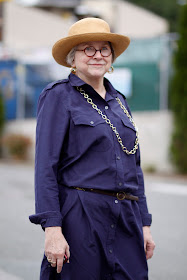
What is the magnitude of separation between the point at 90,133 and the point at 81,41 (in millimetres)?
532

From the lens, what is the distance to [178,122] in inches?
546

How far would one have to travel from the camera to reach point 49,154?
264 centimetres

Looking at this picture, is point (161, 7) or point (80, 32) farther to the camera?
point (161, 7)

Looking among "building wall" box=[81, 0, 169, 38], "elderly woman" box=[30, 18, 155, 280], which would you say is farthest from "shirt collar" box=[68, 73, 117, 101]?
"building wall" box=[81, 0, 169, 38]

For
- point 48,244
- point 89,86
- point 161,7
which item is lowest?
point 48,244

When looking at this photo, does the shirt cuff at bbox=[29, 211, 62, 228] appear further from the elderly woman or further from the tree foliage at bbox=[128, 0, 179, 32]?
the tree foliage at bbox=[128, 0, 179, 32]

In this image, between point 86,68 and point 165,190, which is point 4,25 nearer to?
point 165,190

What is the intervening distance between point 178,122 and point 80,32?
1134 cm

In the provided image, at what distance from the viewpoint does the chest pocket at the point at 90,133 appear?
8.72 feet

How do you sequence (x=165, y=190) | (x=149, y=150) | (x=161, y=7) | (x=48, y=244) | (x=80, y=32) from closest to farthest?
(x=48, y=244) → (x=80, y=32) → (x=165, y=190) → (x=149, y=150) → (x=161, y=7)

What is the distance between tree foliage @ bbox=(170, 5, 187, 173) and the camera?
13562 mm

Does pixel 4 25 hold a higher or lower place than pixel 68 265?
higher

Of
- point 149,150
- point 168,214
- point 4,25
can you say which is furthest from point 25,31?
point 168,214

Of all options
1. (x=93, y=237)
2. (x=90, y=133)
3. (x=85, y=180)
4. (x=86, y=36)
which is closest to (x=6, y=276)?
(x=93, y=237)
